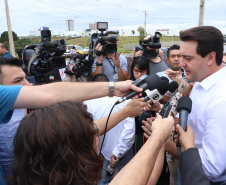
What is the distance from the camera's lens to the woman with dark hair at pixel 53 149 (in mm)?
945

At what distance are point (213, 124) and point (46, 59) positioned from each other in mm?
2852

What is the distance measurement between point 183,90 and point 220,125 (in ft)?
1.74

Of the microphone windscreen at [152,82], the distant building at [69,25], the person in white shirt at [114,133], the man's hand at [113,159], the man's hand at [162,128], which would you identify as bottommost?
the man's hand at [113,159]

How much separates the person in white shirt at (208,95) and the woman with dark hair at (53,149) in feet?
3.10

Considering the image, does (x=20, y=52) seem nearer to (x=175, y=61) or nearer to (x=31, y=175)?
(x=175, y=61)

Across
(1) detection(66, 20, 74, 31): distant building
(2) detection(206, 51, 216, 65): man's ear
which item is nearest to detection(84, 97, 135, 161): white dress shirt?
(2) detection(206, 51, 216, 65): man's ear

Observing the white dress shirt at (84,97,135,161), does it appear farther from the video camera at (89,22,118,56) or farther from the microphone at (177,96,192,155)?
the video camera at (89,22,118,56)

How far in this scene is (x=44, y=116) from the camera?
Result: 99 centimetres

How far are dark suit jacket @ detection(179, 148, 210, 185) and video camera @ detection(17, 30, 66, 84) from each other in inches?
108

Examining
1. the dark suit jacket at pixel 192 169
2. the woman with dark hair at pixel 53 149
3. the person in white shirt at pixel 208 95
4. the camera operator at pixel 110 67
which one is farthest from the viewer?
the camera operator at pixel 110 67

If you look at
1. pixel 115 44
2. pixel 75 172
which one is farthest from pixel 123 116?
pixel 115 44

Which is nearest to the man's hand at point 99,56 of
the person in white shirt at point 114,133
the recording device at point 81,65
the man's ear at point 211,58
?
the recording device at point 81,65

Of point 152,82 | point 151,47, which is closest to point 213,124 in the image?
point 152,82

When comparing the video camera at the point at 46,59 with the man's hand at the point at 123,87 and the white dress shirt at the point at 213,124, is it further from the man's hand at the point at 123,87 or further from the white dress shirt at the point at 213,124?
the white dress shirt at the point at 213,124
